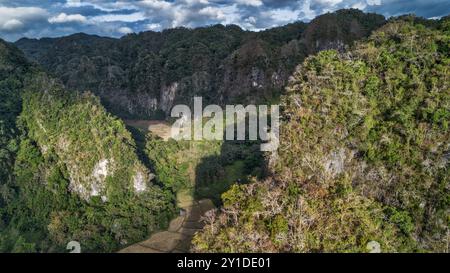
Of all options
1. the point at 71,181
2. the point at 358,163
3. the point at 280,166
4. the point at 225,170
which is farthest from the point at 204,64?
the point at 358,163

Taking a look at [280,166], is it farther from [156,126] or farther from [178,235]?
[156,126]

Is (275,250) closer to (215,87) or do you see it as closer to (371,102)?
(371,102)

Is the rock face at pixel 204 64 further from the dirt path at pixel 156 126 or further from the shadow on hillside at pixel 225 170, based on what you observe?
the shadow on hillside at pixel 225 170

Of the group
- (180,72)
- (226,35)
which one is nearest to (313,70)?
(180,72)

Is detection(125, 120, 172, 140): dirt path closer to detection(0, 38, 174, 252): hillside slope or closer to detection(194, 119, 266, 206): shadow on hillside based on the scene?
detection(194, 119, 266, 206): shadow on hillside

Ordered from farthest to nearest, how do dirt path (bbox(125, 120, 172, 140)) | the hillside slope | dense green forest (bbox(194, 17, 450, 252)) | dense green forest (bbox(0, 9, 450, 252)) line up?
dirt path (bbox(125, 120, 172, 140))
the hillside slope
dense green forest (bbox(0, 9, 450, 252))
dense green forest (bbox(194, 17, 450, 252))

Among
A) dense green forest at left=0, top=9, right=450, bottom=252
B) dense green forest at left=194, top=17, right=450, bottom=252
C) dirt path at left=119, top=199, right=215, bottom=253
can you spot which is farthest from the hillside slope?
dense green forest at left=194, top=17, right=450, bottom=252
